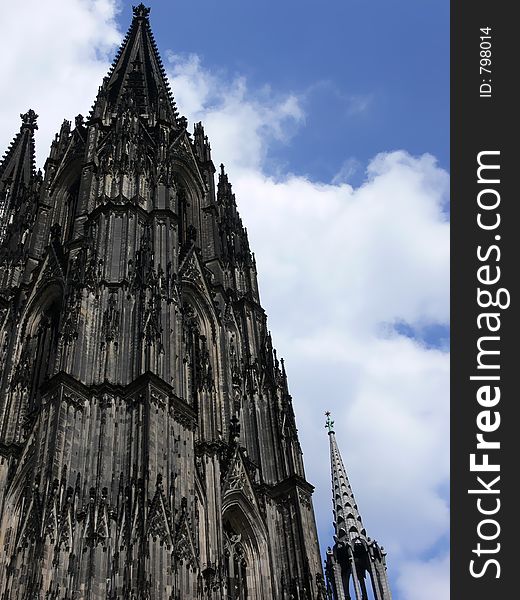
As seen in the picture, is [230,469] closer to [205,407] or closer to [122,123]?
[205,407]

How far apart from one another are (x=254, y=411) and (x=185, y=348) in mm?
3521

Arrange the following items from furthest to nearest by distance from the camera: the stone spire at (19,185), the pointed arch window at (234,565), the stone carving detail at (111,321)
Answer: the stone spire at (19,185)
the stone carving detail at (111,321)
the pointed arch window at (234,565)

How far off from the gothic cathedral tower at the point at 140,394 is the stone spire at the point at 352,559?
8639mm

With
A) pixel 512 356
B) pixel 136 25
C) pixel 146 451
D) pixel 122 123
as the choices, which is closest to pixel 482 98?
pixel 512 356

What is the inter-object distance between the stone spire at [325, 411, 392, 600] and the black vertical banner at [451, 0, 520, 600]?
69.6 feet

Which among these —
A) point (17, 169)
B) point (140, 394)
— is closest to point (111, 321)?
point (140, 394)

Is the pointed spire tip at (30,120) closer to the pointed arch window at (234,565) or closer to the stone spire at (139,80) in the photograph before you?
the stone spire at (139,80)

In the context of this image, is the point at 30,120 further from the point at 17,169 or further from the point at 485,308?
the point at 485,308

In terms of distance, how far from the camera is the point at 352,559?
108ft

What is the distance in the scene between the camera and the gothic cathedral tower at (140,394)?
18594 mm

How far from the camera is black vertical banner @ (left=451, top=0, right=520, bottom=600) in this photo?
11.4m

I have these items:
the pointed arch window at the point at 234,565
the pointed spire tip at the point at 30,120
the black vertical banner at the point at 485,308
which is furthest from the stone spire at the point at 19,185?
the black vertical banner at the point at 485,308

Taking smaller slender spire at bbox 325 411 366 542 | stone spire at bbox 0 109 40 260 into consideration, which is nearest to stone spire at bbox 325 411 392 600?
smaller slender spire at bbox 325 411 366 542

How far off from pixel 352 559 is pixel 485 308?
75.4 feet
